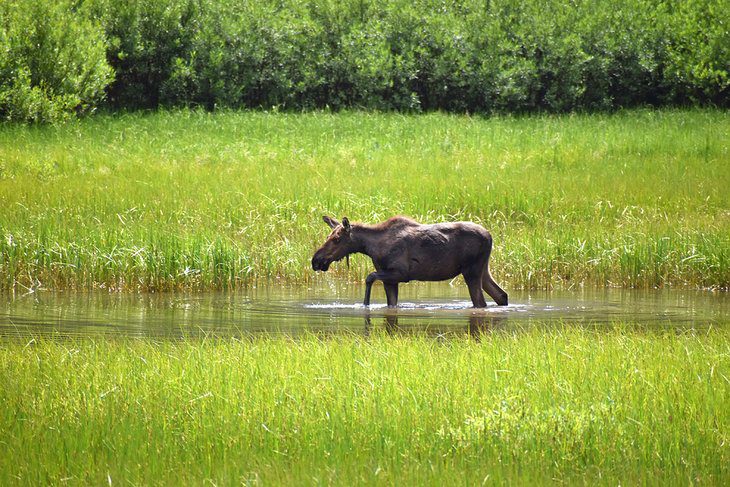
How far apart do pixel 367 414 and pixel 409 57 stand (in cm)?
3770

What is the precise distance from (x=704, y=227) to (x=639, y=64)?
25857 mm

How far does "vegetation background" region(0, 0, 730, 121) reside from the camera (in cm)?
4366

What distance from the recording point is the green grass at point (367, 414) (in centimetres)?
732

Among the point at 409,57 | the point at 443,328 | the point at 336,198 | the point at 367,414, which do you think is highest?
the point at 409,57

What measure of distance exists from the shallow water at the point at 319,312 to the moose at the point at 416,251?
0.43 metres

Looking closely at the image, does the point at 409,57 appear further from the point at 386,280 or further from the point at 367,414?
the point at 367,414

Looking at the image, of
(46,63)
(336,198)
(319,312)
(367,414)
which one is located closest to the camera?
(367,414)

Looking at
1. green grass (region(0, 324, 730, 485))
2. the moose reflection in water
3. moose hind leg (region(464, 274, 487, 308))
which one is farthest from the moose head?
green grass (region(0, 324, 730, 485))

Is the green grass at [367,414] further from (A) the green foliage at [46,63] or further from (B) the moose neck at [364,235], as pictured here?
(A) the green foliage at [46,63]

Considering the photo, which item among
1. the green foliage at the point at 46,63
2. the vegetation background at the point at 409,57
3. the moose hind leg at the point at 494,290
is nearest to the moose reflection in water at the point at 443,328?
the moose hind leg at the point at 494,290

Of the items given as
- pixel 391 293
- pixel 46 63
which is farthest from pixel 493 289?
pixel 46 63

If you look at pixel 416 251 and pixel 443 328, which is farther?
pixel 416 251

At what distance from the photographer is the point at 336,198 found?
22.7m

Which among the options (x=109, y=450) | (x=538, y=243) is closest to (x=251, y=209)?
(x=538, y=243)
